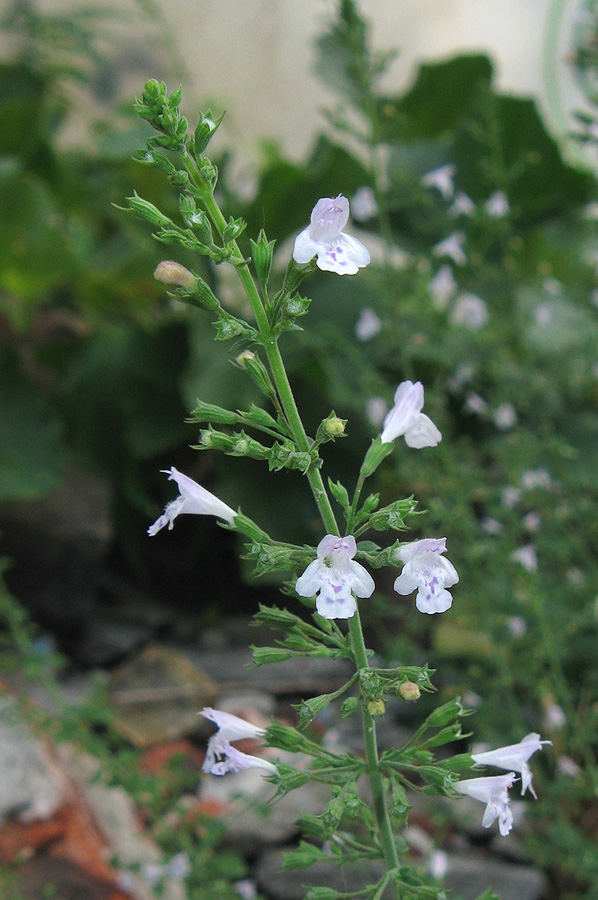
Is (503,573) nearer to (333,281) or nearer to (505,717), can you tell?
(505,717)

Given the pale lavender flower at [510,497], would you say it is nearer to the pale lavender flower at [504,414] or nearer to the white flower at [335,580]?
the pale lavender flower at [504,414]

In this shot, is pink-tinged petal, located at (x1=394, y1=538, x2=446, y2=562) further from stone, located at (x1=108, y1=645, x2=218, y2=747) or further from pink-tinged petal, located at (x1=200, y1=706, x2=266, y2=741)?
stone, located at (x1=108, y1=645, x2=218, y2=747)

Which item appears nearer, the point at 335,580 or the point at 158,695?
the point at 335,580

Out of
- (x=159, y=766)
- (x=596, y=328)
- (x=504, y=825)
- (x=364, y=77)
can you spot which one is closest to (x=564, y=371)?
(x=596, y=328)

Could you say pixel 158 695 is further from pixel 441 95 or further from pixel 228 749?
pixel 441 95

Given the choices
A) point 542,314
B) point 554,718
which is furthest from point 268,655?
point 542,314

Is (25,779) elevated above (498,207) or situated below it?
below

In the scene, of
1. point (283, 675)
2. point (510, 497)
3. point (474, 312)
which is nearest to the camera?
point (510, 497)

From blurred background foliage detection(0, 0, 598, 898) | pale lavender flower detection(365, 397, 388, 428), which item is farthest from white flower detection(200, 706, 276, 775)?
pale lavender flower detection(365, 397, 388, 428)

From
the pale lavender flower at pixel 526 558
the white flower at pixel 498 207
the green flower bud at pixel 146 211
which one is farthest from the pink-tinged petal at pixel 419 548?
the white flower at pixel 498 207
